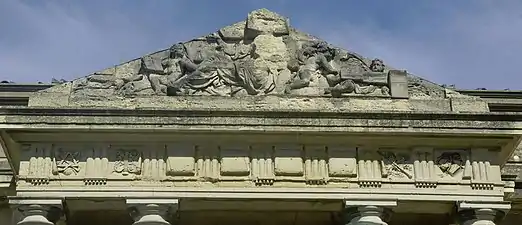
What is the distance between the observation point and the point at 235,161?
17.5 m

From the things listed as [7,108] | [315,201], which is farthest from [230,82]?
[7,108]

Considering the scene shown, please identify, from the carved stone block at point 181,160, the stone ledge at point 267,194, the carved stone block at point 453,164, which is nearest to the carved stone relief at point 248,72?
the carved stone block at point 181,160

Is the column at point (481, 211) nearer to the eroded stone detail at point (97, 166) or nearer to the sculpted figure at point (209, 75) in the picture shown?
the sculpted figure at point (209, 75)

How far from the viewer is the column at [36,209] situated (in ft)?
54.7

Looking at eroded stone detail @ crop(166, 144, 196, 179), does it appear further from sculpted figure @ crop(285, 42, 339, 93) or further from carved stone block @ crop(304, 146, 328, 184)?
sculpted figure @ crop(285, 42, 339, 93)

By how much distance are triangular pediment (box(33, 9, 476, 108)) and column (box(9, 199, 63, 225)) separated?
236 centimetres

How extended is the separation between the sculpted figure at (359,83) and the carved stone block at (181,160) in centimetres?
333

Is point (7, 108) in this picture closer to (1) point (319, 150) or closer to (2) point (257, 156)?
(2) point (257, 156)

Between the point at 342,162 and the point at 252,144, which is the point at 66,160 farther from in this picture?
the point at 342,162

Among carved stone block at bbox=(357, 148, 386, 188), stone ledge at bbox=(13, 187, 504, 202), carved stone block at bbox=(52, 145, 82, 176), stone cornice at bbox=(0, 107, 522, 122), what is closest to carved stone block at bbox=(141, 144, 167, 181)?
stone ledge at bbox=(13, 187, 504, 202)

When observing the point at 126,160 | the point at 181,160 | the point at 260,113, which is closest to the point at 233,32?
Result: the point at 260,113

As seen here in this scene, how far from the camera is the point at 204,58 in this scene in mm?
18266

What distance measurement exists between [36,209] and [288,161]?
534cm

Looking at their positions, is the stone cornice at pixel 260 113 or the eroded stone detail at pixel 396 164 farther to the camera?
the eroded stone detail at pixel 396 164
